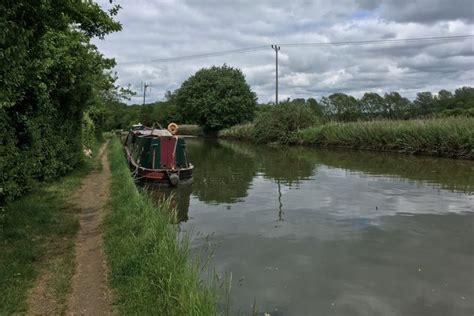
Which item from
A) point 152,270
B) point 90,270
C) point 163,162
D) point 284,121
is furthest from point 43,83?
point 284,121

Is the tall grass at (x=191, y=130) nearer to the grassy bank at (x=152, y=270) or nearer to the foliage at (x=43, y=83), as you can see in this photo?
the foliage at (x=43, y=83)

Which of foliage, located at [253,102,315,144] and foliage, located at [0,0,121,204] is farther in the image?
foliage, located at [253,102,315,144]

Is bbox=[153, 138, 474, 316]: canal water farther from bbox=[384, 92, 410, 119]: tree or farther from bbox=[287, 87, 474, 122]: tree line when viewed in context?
bbox=[384, 92, 410, 119]: tree

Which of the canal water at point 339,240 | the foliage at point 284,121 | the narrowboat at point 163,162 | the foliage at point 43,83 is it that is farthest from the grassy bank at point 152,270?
the foliage at point 284,121

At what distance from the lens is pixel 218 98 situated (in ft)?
193

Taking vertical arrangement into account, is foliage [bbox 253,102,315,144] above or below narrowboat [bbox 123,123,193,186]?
above

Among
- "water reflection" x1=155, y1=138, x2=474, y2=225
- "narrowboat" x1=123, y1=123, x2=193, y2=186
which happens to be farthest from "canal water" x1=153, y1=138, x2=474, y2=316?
"narrowboat" x1=123, y1=123, x2=193, y2=186

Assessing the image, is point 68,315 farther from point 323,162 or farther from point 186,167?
point 323,162

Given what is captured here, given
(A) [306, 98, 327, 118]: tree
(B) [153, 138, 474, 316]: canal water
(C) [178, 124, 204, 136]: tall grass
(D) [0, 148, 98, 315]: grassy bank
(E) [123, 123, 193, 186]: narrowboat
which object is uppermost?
(A) [306, 98, 327, 118]: tree

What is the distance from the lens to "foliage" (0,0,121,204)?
182 inches

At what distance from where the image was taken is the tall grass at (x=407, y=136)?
2239 centimetres

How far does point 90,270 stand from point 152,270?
3.92 feet

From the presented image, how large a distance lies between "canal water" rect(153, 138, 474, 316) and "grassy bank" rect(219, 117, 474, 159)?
615 cm

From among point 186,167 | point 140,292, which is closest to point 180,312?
point 140,292
